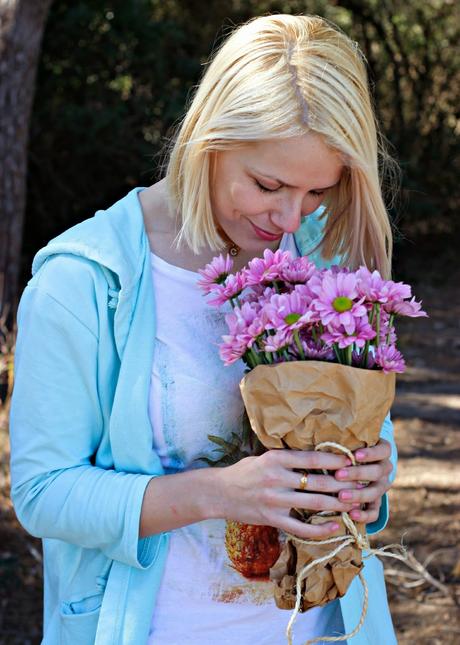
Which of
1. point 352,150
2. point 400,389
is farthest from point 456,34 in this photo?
point 352,150

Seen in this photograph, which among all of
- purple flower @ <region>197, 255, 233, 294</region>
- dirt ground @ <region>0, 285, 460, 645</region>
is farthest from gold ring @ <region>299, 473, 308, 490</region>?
dirt ground @ <region>0, 285, 460, 645</region>

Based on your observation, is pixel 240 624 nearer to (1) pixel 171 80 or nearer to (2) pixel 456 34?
(1) pixel 171 80

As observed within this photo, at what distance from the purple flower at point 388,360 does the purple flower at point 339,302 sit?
8 cm

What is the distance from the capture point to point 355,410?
1.60 meters

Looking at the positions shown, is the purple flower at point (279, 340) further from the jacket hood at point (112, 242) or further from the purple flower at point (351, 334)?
the jacket hood at point (112, 242)

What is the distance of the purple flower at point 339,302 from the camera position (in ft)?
5.20

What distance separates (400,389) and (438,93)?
221 inches

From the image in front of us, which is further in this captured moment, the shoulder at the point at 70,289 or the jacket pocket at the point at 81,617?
the jacket pocket at the point at 81,617

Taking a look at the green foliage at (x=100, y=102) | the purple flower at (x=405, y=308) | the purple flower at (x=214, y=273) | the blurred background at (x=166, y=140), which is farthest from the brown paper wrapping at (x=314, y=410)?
the green foliage at (x=100, y=102)

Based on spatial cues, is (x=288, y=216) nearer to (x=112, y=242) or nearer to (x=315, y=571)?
(x=112, y=242)

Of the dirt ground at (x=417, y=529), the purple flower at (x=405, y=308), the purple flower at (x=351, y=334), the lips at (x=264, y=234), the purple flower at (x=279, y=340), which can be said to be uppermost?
the lips at (x=264, y=234)

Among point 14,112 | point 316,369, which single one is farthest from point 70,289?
point 14,112

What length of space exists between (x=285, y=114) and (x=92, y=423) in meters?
0.65

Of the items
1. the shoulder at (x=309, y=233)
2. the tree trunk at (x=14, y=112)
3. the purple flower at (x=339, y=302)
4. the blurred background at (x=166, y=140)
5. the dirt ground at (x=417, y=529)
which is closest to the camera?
the purple flower at (x=339, y=302)
